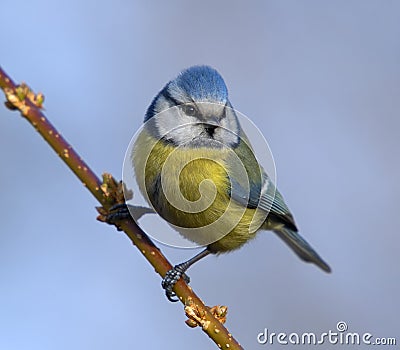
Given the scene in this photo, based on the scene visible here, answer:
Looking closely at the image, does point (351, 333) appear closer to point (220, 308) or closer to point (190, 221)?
point (190, 221)

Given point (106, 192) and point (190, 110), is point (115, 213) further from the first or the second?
point (190, 110)

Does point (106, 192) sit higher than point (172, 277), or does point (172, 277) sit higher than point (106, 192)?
point (106, 192)

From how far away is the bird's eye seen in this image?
2309mm

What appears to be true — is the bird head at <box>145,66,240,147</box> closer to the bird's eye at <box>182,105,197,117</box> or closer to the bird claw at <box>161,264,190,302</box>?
the bird's eye at <box>182,105,197,117</box>

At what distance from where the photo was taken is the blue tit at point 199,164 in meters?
2.17

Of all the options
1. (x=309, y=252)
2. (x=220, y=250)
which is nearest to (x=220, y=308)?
(x=220, y=250)
